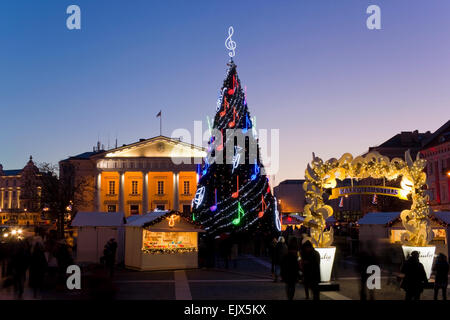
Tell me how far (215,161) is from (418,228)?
14.8 m

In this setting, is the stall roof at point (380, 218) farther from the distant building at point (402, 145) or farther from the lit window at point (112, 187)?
the lit window at point (112, 187)

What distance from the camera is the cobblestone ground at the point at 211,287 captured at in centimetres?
1353

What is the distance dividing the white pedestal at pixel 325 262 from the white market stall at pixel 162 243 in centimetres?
758

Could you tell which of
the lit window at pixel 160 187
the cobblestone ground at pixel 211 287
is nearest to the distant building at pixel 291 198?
the lit window at pixel 160 187

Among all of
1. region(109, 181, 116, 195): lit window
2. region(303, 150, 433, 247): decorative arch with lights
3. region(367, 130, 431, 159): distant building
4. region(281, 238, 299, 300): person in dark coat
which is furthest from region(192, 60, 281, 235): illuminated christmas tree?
region(367, 130, 431, 159): distant building

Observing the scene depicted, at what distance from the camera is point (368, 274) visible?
39.7ft

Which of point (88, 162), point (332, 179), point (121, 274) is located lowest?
point (121, 274)

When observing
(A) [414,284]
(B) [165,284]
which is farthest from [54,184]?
(A) [414,284]

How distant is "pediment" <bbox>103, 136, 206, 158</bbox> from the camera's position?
65.5 m

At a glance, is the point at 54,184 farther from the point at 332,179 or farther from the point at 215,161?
the point at 332,179

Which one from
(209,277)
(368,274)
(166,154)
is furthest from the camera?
(166,154)

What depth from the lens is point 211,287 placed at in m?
15.6

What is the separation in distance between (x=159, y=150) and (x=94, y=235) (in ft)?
138
